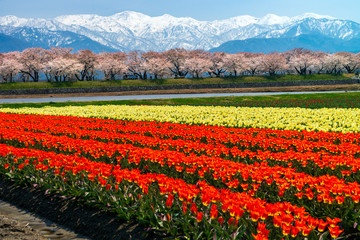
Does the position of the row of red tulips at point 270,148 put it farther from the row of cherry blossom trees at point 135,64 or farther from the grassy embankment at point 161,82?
the row of cherry blossom trees at point 135,64

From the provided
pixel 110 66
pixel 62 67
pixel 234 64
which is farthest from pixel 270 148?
pixel 234 64

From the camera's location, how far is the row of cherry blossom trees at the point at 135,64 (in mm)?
100681

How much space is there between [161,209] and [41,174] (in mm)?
4472

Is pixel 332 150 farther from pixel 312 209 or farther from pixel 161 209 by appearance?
pixel 161 209

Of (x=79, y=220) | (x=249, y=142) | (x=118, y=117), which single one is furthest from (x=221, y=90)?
(x=79, y=220)

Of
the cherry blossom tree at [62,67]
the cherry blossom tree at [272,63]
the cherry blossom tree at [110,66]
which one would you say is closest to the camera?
the cherry blossom tree at [62,67]

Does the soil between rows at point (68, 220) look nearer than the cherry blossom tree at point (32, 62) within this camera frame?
Yes

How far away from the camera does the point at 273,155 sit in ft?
32.8

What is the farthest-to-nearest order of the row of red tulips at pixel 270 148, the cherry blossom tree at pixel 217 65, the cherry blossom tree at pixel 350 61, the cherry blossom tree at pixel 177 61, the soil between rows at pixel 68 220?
the cherry blossom tree at pixel 350 61
the cherry blossom tree at pixel 217 65
the cherry blossom tree at pixel 177 61
the row of red tulips at pixel 270 148
the soil between rows at pixel 68 220

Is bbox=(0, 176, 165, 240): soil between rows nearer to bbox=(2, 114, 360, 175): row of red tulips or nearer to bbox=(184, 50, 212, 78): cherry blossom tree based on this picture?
bbox=(2, 114, 360, 175): row of red tulips

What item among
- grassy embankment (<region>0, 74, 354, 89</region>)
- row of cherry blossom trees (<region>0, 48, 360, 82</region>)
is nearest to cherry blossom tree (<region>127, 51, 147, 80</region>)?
row of cherry blossom trees (<region>0, 48, 360, 82</region>)

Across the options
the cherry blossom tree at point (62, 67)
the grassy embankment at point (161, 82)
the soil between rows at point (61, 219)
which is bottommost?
the soil between rows at point (61, 219)

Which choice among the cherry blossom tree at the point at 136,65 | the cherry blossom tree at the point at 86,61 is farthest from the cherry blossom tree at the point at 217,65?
the cherry blossom tree at the point at 86,61

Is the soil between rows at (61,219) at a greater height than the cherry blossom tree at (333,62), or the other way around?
the cherry blossom tree at (333,62)
